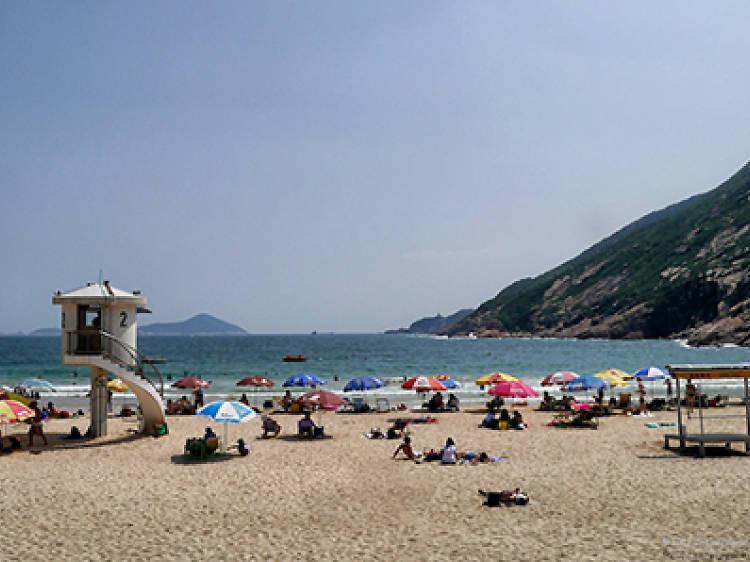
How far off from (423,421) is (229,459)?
32.4ft

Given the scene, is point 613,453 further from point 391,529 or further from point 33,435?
point 33,435

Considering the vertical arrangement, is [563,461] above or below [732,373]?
below

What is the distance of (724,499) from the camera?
41.1 feet

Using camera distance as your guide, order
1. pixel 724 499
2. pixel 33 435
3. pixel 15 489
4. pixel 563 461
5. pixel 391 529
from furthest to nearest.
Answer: pixel 33 435
pixel 563 461
pixel 15 489
pixel 724 499
pixel 391 529

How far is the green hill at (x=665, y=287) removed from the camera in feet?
370

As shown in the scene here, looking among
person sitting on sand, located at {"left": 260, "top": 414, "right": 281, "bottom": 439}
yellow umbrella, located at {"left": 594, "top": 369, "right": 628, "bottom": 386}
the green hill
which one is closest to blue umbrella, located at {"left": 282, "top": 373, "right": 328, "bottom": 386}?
person sitting on sand, located at {"left": 260, "top": 414, "right": 281, "bottom": 439}

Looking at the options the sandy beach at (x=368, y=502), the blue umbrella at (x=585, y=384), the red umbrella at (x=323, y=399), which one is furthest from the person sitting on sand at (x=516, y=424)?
the red umbrella at (x=323, y=399)

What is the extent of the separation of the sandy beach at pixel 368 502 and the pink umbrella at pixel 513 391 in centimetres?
350

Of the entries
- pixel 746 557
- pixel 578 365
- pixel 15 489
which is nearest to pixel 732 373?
pixel 746 557

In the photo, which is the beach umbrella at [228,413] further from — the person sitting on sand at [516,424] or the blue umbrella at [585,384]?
the blue umbrella at [585,384]

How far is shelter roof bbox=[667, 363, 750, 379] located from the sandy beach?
2.17 metres

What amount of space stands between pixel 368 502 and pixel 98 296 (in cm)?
1210

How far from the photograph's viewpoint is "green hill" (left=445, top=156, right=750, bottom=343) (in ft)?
370

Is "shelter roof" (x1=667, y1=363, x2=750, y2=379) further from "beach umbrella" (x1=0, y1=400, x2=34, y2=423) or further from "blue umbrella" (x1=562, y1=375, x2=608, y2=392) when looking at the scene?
"beach umbrella" (x1=0, y1=400, x2=34, y2=423)
